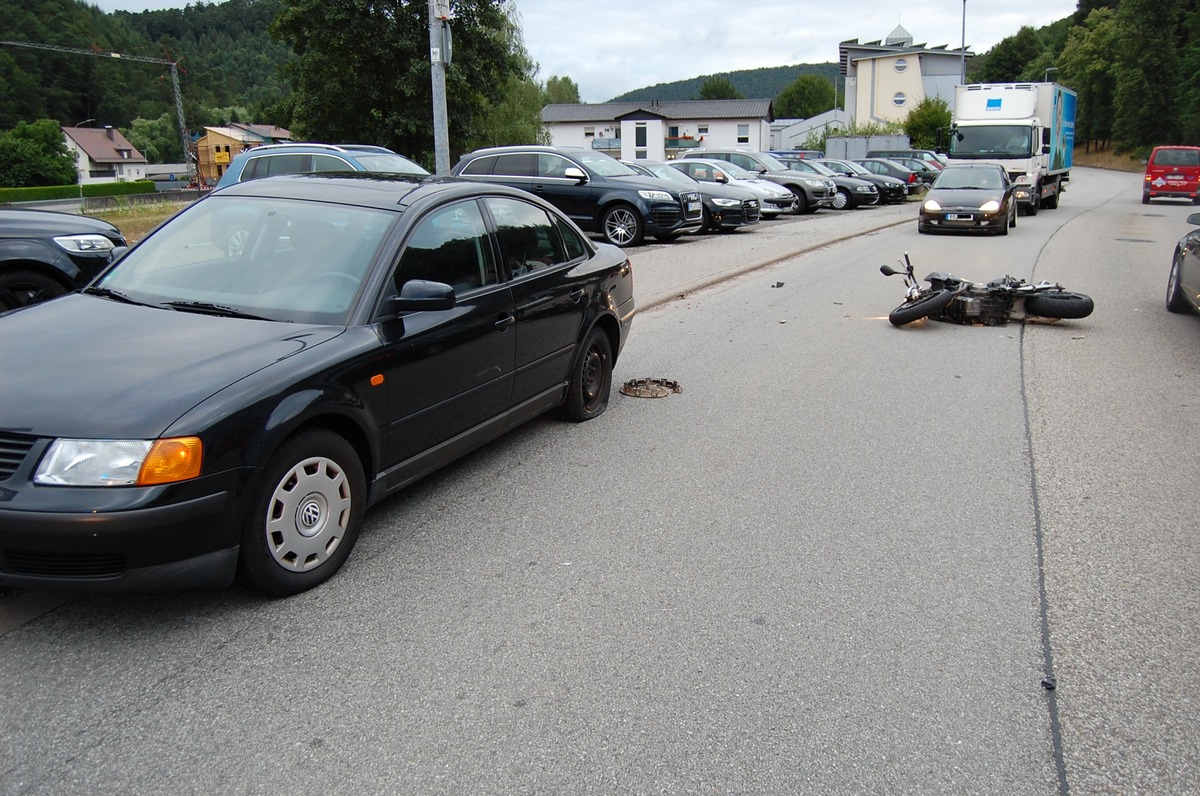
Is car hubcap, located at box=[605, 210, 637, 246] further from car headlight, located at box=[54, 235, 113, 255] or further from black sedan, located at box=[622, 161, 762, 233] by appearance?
car headlight, located at box=[54, 235, 113, 255]

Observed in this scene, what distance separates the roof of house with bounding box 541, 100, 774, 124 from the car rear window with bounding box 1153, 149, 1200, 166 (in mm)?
74114

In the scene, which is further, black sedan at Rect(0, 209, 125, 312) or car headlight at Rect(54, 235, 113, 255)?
car headlight at Rect(54, 235, 113, 255)

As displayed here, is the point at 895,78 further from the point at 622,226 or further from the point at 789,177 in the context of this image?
the point at 622,226

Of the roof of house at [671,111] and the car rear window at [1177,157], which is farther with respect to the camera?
the roof of house at [671,111]

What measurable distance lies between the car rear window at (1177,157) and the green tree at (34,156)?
80.1m

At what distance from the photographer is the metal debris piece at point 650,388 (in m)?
7.50

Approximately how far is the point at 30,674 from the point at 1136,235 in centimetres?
2383

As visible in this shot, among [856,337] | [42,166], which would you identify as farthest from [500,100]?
[42,166]

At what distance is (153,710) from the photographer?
3.12 m

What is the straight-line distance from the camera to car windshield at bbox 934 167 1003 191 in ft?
70.6

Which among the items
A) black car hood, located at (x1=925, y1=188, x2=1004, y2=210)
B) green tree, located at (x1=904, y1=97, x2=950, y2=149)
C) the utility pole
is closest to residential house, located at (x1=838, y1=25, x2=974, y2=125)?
green tree, located at (x1=904, y1=97, x2=950, y2=149)

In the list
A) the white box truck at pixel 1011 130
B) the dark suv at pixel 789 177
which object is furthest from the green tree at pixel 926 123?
the white box truck at pixel 1011 130

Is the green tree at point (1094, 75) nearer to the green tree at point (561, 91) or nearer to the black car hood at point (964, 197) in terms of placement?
the green tree at point (561, 91)

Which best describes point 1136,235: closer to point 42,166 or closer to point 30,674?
point 30,674
